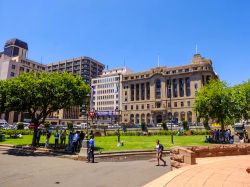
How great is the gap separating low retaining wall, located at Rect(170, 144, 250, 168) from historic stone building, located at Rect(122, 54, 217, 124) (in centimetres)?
7974

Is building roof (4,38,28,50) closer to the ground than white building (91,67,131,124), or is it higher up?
higher up

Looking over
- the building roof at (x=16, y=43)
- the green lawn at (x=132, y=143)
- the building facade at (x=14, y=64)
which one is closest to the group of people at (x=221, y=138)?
the green lawn at (x=132, y=143)

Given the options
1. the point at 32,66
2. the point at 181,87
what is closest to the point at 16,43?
the point at 32,66

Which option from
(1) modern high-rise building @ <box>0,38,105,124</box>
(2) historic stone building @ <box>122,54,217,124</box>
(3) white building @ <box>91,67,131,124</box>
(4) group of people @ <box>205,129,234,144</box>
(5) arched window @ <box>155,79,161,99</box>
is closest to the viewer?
(4) group of people @ <box>205,129,234,144</box>

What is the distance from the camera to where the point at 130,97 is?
4788 inches

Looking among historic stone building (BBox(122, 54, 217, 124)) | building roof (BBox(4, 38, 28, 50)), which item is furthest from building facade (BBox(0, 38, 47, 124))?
historic stone building (BBox(122, 54, 217, 124))

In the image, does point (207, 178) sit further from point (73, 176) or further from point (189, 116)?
point (189, 116)

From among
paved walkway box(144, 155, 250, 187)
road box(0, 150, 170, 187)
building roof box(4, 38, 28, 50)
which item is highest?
building roof box(4, 38, 28, 50)

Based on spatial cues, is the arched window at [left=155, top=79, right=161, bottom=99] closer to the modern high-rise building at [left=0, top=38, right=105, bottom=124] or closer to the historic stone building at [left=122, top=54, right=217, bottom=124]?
the historic stone building at [left=122, top=54, right=217, bottom=124]

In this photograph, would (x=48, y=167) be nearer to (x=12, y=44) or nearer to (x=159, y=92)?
(x=159, y=92)

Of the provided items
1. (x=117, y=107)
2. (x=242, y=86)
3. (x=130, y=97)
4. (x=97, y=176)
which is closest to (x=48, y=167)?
(x=97, y=176)

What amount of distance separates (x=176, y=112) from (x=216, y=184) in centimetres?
9838

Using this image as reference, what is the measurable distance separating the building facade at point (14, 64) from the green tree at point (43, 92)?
7110cm

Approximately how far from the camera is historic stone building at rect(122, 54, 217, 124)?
103 metres
